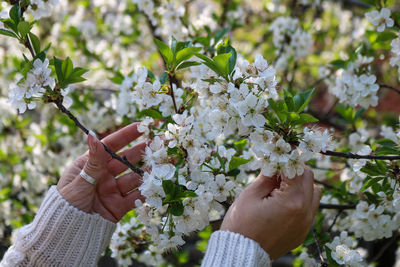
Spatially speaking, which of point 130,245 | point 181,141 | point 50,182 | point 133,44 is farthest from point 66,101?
point 133,44

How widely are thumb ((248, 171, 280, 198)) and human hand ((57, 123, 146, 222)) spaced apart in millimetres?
504

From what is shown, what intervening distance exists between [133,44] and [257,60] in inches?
114

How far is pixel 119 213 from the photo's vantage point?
5.27 ft

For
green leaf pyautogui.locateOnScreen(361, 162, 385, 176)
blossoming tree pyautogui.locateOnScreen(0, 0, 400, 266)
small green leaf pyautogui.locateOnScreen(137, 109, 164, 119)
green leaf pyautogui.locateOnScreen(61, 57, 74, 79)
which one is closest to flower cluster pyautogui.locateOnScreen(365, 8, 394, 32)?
blossoming tree pyautogui.locateOnScreen(0, 0, 400, 266)

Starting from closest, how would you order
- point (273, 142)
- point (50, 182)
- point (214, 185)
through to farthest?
1. point (273, 142)
2. point (214, 185)
3. point (50, 182)

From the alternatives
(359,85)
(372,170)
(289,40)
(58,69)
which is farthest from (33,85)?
(289,40)

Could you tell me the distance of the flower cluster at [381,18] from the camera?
177 centimetres

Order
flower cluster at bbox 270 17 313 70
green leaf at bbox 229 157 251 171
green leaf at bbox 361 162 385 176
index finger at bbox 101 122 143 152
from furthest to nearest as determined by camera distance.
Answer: flower cluster at bbox 270 17 313 70 < index finger at bbox 101 122 143 152 < green leaf at bbox 361 162 385 176 < green leaf at bbox 229 157 251 171

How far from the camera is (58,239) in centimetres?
148

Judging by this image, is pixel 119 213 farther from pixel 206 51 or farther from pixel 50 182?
pixel 50 182

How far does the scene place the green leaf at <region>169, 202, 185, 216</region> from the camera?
4.17 feet

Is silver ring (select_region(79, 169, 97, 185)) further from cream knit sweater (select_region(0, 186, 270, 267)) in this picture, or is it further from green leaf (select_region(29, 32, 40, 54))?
green leaf (select_region(29, 32, 40, 54))

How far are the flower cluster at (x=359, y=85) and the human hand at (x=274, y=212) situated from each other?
0.89 m

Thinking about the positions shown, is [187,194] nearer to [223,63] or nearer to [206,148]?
[206,148]
